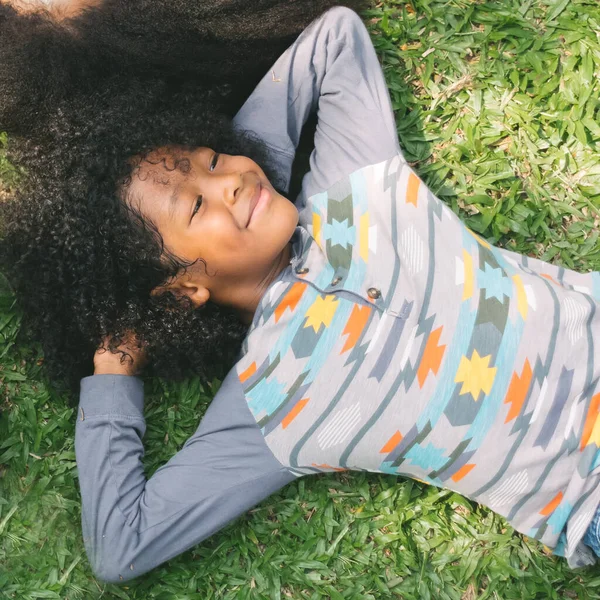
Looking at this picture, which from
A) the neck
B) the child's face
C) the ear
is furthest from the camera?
the neck

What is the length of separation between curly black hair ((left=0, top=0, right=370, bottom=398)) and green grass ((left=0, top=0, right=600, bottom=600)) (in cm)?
19

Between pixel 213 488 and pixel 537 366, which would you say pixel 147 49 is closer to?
pixel 213 488

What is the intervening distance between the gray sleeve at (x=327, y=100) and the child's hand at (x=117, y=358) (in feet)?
2.12

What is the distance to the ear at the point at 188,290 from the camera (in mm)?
1942

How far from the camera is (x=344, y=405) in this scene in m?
1.92

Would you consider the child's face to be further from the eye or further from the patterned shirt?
the patterned shirt

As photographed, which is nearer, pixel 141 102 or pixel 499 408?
pixel 499 408

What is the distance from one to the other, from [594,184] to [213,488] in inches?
57.5

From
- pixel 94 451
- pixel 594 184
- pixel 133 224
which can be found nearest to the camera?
pixel 133 224

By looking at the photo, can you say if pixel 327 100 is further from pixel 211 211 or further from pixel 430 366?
pixel 430 366

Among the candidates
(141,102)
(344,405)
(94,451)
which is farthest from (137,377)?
(141,102)

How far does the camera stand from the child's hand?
2074mm

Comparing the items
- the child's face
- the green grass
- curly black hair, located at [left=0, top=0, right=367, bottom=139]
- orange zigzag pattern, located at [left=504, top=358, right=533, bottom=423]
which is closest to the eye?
the child's face

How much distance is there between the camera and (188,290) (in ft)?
6.45
